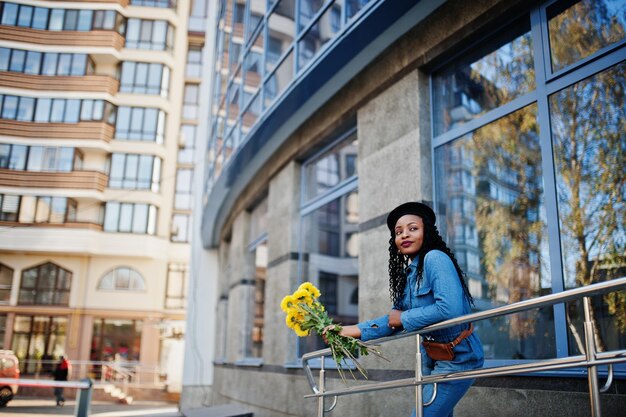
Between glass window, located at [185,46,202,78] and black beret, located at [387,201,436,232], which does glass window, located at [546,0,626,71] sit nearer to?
black beret, located at [387,201,436,232]

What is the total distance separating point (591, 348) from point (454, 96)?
4124 mm

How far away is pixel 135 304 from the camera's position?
3541 centimetres

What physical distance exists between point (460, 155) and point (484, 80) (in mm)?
795

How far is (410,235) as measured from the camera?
3486mm

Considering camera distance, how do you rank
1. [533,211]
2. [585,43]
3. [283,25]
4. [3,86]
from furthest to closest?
[3,86] → [283,25] → [533,211] → [585,43]

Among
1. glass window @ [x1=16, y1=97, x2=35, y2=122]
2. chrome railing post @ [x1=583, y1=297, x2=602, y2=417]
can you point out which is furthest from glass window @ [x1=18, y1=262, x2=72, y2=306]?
chrome railing post @ [x1=583, y1=297, x2=602, y2=417]

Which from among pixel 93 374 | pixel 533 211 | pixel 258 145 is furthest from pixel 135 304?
pixel 533 211

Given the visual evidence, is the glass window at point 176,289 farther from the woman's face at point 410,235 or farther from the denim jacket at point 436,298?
the denim jacket at point 436,298

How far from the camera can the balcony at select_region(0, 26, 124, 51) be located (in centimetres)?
1328

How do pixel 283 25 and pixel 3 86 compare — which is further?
pixel 3 86

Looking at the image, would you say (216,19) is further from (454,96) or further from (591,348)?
(591,348)

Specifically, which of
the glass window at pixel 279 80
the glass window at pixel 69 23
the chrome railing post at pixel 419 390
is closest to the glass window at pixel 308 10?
the glass window at pixel 279 80

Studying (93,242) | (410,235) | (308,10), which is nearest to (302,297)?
(410,235)

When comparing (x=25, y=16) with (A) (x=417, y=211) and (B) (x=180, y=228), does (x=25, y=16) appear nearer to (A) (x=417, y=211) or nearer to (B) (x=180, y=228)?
(A) (x=417, y=211)
